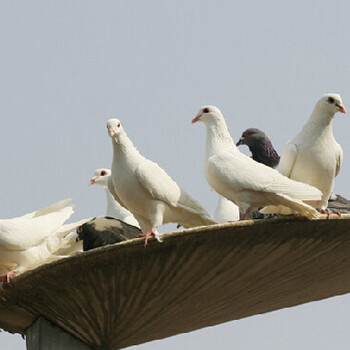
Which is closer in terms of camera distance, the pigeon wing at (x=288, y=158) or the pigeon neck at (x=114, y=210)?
the pigeon wing at (x=288, y=158)

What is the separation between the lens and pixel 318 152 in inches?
548

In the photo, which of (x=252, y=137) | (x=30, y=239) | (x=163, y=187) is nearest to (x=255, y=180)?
(x=163, y=187)

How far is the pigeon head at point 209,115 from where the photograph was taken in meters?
14.3

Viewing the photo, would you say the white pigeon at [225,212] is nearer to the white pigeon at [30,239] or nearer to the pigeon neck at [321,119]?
the white pigeon at [30,239]

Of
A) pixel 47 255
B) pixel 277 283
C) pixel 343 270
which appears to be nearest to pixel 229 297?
pixel 277 283

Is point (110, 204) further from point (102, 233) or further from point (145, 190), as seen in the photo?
point (145, 190)

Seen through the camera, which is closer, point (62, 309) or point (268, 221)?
point (268, 221)

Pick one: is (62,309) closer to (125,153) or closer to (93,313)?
(93,313)

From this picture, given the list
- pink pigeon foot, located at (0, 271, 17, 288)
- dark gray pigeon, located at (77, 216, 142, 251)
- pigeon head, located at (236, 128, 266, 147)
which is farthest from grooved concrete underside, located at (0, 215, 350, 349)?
pigeon head, located at (236, 128, 266, 147)

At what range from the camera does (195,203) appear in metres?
14.3

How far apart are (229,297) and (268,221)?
212 centimetres

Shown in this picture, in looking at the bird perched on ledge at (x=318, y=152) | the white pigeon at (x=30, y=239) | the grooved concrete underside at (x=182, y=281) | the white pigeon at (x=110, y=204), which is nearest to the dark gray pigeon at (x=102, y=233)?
the white pigeon at (x=30, y=239)

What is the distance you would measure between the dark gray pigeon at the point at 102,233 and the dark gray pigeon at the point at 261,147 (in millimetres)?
2466

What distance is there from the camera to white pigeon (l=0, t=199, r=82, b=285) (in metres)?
14.4
